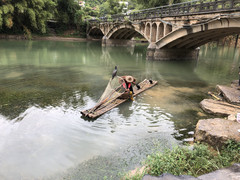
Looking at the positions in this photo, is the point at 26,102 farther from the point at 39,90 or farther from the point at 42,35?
the point at 42,35

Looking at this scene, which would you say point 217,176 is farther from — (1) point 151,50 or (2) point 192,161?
(1) point 151,50

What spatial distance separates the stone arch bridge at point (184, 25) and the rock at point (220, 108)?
7816 millimetres

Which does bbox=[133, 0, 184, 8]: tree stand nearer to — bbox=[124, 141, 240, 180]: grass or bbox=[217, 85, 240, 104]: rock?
bbox=[217, 85, 240, 104]: rock

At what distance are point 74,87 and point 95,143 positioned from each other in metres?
5.96

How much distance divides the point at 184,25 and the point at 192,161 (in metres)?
15.8

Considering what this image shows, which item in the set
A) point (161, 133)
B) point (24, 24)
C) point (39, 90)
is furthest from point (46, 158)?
point (24, 24)

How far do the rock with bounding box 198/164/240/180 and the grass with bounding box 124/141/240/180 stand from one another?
0.75ft

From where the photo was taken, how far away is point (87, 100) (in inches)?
373

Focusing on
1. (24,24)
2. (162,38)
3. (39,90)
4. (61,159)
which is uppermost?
(24,24)

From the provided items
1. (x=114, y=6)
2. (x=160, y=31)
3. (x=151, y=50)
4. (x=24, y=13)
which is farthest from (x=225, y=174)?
(x=114, y=6)

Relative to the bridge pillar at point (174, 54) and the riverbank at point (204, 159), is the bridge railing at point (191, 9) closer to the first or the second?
the bridge pillar at point (174, 54)

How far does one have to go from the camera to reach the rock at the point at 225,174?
140 inches

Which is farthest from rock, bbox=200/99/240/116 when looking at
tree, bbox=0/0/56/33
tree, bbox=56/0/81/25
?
tree, bbox=56/0/81/25

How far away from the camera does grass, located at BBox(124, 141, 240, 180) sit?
4023 mm
